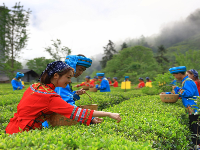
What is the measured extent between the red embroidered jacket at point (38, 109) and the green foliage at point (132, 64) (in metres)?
23.6

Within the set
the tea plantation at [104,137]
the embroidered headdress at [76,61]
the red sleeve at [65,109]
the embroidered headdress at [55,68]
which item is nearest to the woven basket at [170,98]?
the tea plantation at [104,137]

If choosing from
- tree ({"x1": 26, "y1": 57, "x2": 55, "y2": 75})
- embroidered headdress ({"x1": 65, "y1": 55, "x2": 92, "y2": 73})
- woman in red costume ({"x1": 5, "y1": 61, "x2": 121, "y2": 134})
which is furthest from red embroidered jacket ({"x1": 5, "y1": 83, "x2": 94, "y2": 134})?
tree ({"x1": 26, "y1": 57, "x2": 55, "y2": 75})

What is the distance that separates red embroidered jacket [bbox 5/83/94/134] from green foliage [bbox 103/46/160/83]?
23.6m

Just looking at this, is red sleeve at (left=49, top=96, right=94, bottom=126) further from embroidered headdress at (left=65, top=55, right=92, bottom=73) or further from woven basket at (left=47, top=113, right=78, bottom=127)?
embroidered headdress at (left=65, top=55, right=92, bottom=73)

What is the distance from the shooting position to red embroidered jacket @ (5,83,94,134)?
76.4 inches

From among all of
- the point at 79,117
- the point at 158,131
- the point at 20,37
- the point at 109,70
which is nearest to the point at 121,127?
the point at 158,131

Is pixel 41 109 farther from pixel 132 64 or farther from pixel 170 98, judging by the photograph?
pixel 132 64

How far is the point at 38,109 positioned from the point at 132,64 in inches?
1031

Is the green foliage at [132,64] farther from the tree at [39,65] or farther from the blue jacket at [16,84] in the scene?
the blue jacket at [16,84]

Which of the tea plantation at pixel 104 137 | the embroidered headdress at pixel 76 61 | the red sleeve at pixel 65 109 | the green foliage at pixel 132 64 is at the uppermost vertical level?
the green foliage at pixel 132 64

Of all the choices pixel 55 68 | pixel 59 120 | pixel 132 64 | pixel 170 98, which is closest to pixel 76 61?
pixel 55 68

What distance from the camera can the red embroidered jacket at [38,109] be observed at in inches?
76.4

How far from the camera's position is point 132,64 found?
89.2 ft

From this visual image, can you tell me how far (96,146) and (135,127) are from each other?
3.30 feet
